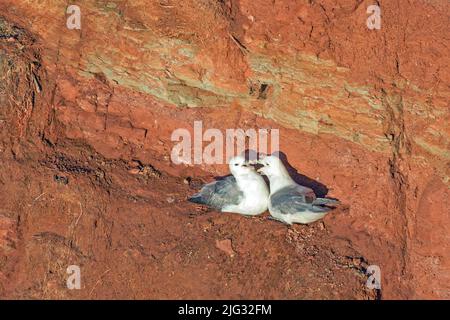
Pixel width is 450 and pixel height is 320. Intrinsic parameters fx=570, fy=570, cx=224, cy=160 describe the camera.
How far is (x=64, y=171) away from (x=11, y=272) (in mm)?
1480

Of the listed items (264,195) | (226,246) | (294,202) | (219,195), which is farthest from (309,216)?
(219,195)

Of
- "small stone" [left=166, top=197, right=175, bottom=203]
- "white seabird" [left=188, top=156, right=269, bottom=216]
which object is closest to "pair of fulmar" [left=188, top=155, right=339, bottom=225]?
"white seabird" [left=188, top=156, right=269, bottom=216]

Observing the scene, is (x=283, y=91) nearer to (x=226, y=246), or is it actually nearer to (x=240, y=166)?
(x=240, y=166)

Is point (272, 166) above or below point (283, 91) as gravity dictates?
below

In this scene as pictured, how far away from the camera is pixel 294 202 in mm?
7531

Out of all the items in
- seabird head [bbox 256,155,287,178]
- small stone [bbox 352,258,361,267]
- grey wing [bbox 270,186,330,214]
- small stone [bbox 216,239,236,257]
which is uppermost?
seabird head [bbox 256,155,287,178]

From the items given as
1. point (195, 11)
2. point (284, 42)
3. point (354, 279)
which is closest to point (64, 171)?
point (195, 11)

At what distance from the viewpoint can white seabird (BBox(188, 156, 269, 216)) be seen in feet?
25.8

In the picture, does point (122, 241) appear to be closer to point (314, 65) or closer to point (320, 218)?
point (320, 218)

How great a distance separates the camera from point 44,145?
7.96 metres

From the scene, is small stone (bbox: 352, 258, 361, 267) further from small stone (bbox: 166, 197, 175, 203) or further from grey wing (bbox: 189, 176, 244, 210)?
small stone (bbox: 166, 197, 175, 203)

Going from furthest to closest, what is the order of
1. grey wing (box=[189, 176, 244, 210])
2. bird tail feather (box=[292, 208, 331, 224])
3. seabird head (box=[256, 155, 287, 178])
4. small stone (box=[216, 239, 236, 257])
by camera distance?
1. seabird head (box=[256, 155, 287, 178])
2. grey wing (box=[189, 176, 244, 210])
3. bird tail feather (box=[292, 208, 331, 224])
4. small stone (box=[216, 239, 236, 257])

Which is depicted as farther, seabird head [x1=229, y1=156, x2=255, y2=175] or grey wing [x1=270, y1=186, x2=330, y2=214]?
seabird head [x1=229, y1=156, x2=255, y2=175]

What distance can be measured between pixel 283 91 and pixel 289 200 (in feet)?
5.38
